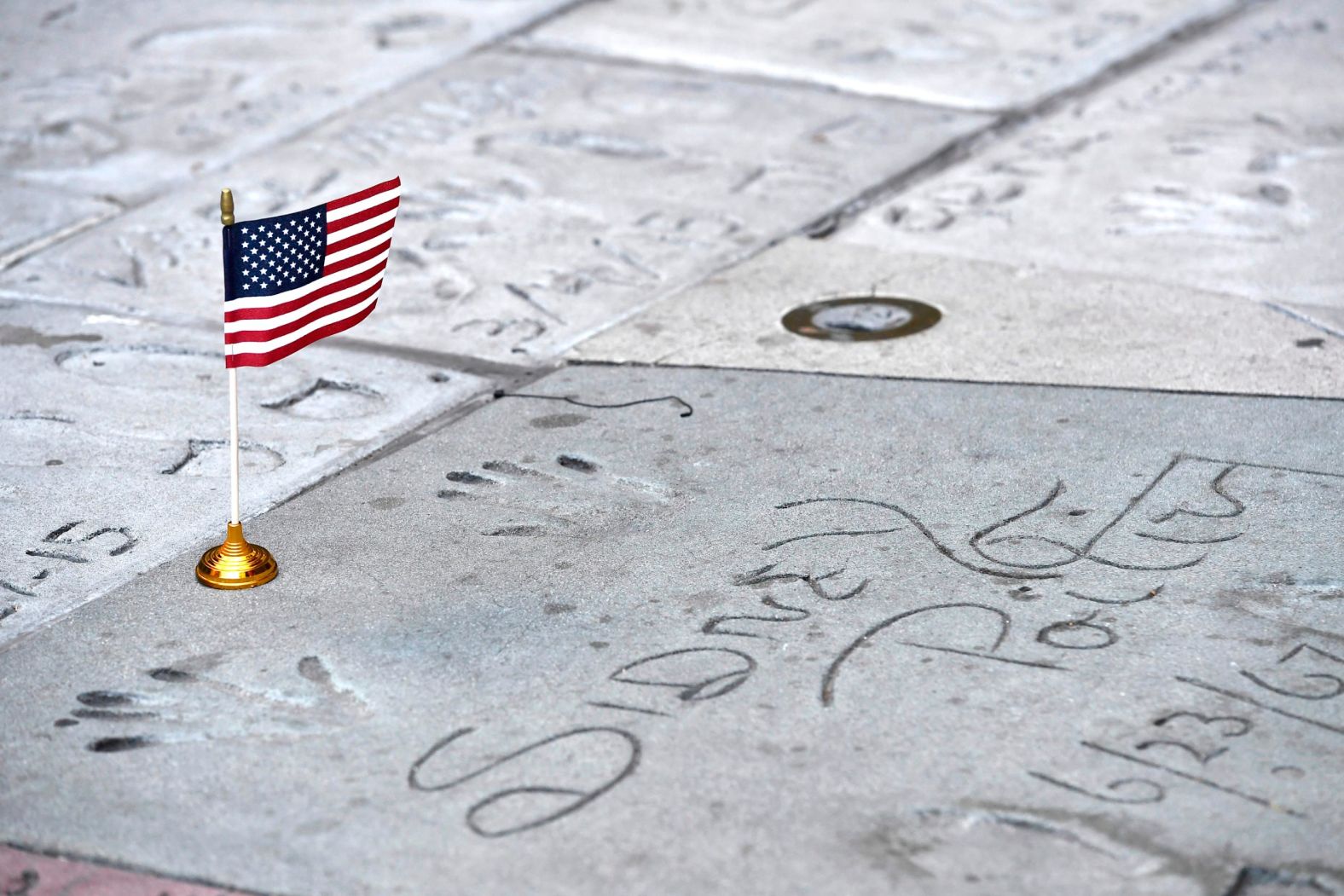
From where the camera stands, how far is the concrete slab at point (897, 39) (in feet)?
28.6

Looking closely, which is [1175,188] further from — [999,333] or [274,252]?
[274,252]

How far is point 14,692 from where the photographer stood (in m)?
3.92

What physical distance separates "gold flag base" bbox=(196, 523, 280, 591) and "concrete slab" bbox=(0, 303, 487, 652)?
204 mm

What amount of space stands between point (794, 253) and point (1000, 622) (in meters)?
2.93

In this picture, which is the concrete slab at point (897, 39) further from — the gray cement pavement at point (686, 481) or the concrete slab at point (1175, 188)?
the concrete slab at point (1175, 188)

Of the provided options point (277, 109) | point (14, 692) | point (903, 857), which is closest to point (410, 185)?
point (277, 109)

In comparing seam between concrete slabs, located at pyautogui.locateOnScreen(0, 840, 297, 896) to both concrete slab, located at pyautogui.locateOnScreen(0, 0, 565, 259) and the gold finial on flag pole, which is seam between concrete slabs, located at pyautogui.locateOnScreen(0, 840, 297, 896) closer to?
the gold finial on flag pole

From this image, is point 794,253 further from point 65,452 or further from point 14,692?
point 14,692

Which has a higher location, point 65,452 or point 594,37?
point 594,37

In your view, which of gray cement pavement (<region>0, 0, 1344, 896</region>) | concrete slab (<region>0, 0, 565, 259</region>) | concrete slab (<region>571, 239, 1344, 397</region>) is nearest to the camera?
gray cement pavement (<region>0, 0, 1344, 896</region>)

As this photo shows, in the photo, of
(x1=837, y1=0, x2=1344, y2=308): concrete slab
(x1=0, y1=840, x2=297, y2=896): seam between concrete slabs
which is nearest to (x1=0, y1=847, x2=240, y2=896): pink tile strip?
(x1=0, y1=840, x2=297, y2=896): seam between concrete slabs

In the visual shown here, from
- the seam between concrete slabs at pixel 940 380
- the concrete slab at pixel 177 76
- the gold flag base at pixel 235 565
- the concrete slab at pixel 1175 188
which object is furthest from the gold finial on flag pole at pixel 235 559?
the concrete slab at pixel 1175 188

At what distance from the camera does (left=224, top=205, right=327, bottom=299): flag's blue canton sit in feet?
13.5

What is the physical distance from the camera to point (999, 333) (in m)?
5.97
